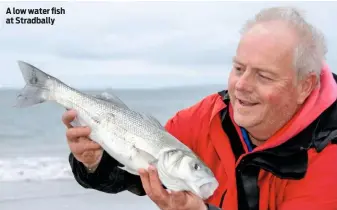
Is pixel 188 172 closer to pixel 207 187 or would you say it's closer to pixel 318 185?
pixel 207 187

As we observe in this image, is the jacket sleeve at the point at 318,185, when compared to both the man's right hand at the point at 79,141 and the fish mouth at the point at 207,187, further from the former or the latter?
the man's right hand at the point at 79,141

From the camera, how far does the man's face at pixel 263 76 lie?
2.99 m

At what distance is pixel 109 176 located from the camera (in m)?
3.39

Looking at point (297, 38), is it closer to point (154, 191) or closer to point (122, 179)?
point (154, 191)

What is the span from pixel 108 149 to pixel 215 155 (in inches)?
25.9

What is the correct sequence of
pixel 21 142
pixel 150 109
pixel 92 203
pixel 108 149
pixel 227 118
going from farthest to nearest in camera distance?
pixel 150 109, pixel 21 142, pixel 92 203, pixel 227 118, pixel 108 149

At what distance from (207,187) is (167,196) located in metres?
0.20

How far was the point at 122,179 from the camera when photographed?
11.3 feet

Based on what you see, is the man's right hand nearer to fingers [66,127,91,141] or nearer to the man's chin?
fingers [66,127,91,141]

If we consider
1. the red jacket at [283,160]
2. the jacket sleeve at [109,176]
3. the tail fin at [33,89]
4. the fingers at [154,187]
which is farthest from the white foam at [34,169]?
the fingers at [154,187]

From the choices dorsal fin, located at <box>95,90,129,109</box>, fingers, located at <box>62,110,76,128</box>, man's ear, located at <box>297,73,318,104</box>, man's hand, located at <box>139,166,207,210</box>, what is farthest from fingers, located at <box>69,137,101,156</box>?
man's ear, located at <box>297,73,318,104</box>

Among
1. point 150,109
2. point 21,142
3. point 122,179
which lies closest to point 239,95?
point 122,179

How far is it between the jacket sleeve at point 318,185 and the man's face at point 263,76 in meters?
0.31

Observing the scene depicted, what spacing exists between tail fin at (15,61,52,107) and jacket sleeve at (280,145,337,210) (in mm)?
1464
